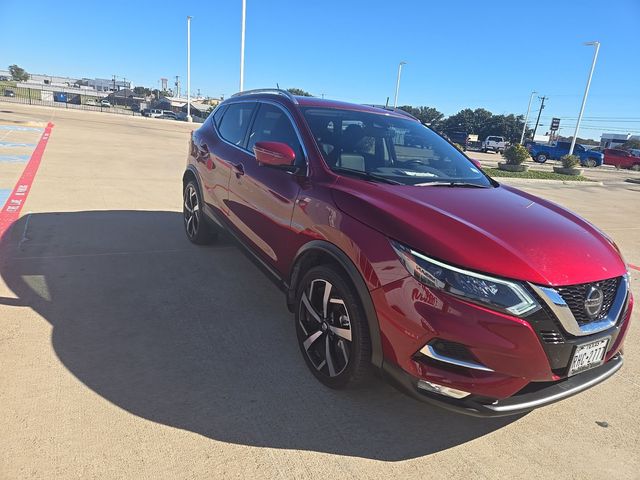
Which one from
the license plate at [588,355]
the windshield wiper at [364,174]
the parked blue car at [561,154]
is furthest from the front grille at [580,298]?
the parked blue car at [561,154]

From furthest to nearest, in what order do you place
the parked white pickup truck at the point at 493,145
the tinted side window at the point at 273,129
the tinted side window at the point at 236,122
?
the parked white pickup truck at the point at 493,145, the tinted side window at the point at 236,122, the tinted side window at the point at 273,129

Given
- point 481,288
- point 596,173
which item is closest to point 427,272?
point 481,288

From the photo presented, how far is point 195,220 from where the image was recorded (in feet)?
17.5

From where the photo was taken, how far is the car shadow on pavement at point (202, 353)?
97.7 inches

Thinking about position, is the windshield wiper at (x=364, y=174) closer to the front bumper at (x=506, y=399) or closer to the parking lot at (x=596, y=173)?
the front bumper at (x=506, y=399)

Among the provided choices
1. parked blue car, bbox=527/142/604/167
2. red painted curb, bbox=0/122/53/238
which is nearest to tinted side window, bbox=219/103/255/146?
red painted curb, bbox=0/122/53/238

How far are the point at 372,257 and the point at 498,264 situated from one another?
61cm

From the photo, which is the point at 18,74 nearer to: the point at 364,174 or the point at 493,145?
the point at 493,145

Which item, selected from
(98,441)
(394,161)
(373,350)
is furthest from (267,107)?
(98,441)

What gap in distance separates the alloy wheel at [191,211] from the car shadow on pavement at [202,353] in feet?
1.43

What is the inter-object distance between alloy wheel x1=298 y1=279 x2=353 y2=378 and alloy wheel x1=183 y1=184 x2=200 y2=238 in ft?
8.75

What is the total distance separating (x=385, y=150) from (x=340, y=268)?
4.25 ft

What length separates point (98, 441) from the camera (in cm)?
225

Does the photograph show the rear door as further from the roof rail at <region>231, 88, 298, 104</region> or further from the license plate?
the license plate
